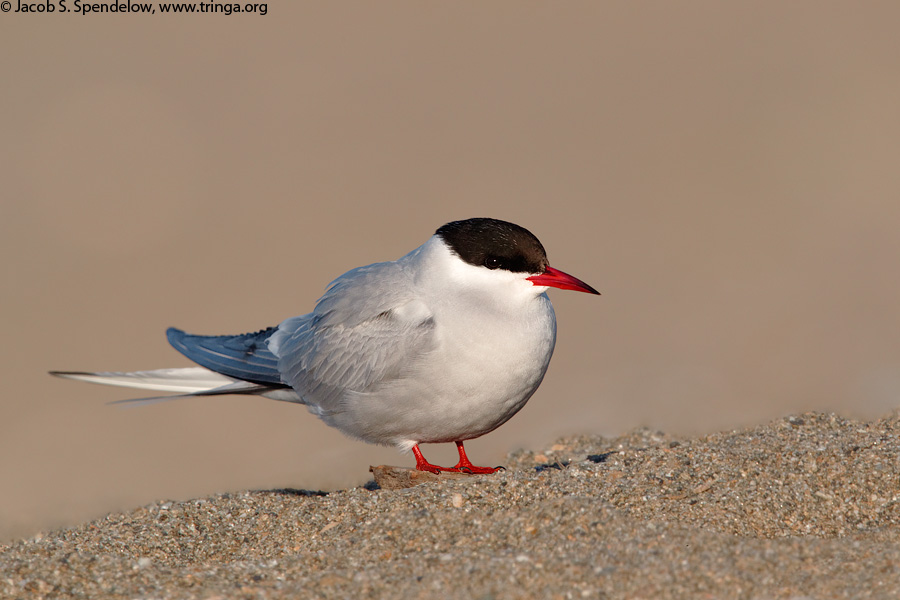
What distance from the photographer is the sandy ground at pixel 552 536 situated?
3.35 metres

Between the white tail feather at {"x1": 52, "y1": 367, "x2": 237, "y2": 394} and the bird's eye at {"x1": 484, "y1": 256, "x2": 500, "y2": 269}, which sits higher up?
the bird's eye at {"x1": 484, "y1": 256, "x2": 500, "y2": 269}

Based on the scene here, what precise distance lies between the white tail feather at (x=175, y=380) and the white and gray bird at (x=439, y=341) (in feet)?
0.40

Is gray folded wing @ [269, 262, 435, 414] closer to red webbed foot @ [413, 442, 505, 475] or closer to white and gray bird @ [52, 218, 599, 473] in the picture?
white and gray bird @ [52, 218, 599, 473]

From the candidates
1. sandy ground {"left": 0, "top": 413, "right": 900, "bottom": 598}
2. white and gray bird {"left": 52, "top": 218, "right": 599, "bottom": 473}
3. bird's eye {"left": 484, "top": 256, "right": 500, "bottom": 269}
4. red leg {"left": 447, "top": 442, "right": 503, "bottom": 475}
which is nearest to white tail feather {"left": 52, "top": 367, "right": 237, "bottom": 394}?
white and gray bird {"left": 52, "top": 218, "right": 599, "bottom": 473}

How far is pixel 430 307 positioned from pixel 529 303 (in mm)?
555

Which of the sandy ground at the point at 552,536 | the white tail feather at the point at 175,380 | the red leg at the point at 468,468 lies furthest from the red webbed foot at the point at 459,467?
the white tail feather at the point at 175,380

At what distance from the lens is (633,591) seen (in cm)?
321

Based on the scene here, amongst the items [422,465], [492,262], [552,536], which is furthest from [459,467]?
[552,536]

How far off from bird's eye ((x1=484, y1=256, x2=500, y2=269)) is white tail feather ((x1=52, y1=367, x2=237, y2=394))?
203 centimetres

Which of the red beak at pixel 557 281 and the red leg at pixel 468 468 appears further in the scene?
the red leg at pixel 468 468

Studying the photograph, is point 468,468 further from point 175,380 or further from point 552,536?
point 175,380

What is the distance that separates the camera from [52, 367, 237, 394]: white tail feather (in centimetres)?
589

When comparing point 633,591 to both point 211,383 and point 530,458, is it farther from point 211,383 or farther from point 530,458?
point 211,383

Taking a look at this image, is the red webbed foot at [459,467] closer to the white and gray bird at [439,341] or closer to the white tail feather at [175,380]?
the white and gray bird at [439,341]
